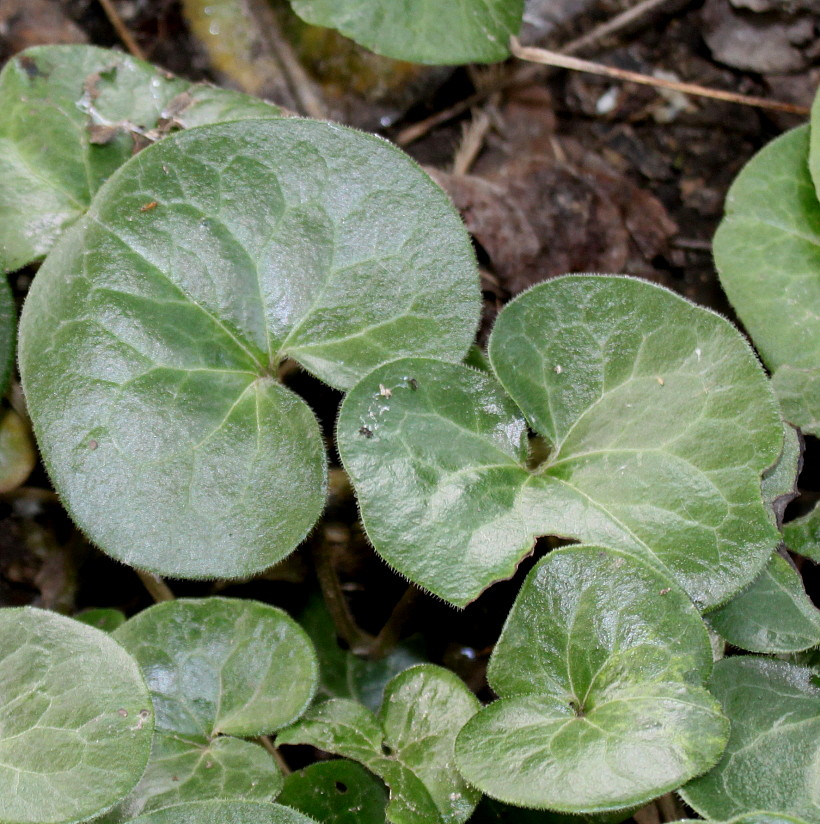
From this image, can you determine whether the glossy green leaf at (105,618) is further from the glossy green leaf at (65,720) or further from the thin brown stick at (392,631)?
the thin brown stick at (392,631)

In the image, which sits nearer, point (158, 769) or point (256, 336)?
point (158, 769)

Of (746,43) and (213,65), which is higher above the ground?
(213,65)

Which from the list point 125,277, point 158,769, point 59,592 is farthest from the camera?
point 59,592

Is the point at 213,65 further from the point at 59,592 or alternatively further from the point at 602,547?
the point at 602,547

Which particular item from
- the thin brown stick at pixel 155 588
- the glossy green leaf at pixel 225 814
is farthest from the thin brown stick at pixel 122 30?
the glossy green leaf at pixel 225 814

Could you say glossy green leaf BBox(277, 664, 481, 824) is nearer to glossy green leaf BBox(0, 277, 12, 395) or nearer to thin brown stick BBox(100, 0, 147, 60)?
glossy green leaf BBox(0, 277, 12, 395)

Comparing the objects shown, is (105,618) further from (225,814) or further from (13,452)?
(225,814)

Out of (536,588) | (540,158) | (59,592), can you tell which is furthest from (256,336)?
(540,158)

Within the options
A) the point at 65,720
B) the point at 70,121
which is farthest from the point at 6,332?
the point at 65,720
